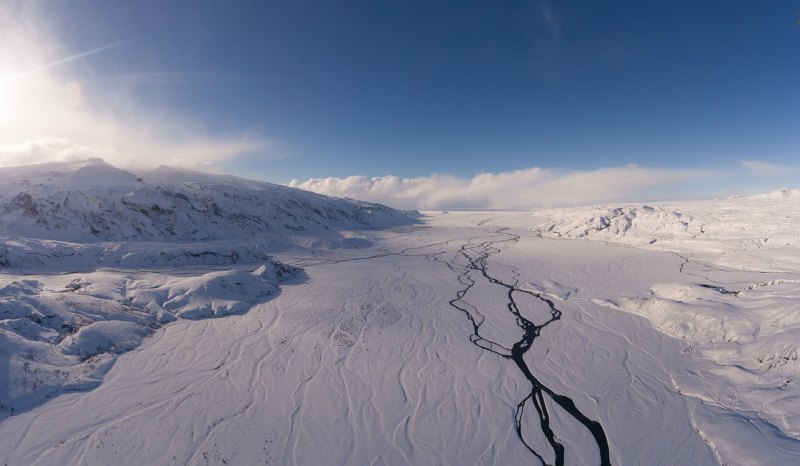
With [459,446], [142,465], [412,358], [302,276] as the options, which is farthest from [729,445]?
[302,276]

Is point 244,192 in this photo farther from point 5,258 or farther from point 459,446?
point 459,446

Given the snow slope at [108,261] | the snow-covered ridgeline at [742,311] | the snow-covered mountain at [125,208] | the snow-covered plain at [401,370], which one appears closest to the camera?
the snow-covered plain at [401,370]

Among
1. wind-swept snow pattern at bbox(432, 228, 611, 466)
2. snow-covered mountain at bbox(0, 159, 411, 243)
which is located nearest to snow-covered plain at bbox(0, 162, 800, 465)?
wind-swept snow pattern at bbox(432, 228, 611, 466)

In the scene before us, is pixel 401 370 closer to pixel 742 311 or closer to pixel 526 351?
pixel 526 351

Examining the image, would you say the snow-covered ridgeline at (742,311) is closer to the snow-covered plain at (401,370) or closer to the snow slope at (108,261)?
the snow-covered plain at (401,370)

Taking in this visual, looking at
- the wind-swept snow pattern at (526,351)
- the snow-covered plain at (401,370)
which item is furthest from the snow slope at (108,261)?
the wind-swept snow pattern at (526,351)

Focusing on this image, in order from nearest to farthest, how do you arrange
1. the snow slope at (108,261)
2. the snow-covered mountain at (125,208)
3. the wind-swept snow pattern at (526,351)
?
the wind-swept snow pattern at (526,351), the snow slope at (108,261), the snow-covered mountain at (125,208)

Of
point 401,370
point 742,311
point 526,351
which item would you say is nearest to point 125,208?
point 401,370

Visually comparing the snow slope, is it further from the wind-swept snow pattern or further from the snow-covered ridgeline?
the snow-covered ridgeline
